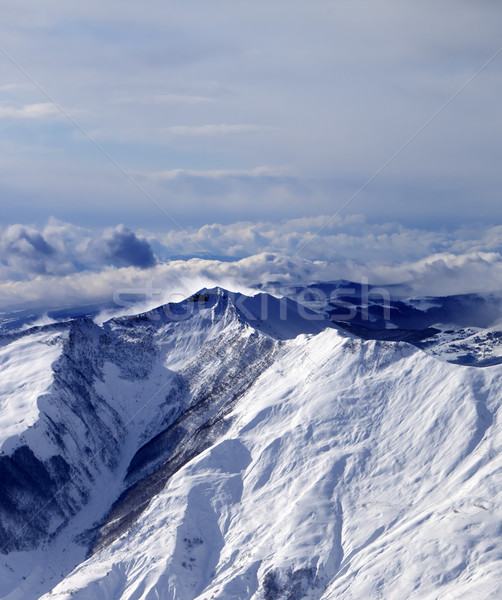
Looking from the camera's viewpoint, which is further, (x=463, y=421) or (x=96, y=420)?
(x=96, y=420)

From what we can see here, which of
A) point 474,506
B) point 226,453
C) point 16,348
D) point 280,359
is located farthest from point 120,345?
point 474,506

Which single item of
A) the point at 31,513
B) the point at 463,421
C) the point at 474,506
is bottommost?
the point at 31,513

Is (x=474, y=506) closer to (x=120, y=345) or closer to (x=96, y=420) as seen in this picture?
(x=96, y=420)

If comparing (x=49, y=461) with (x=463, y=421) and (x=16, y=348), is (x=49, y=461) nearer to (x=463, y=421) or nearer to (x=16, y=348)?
(x=16, y=348)

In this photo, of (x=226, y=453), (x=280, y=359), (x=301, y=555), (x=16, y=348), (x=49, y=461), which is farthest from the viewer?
(x=16, y=348)

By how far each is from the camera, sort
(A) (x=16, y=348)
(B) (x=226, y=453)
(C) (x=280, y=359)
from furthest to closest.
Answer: (A) (x=16, y=348) → (C) (x=280, y=359) → (B) (x=226, y=453)

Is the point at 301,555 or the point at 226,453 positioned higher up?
the point at 226,453

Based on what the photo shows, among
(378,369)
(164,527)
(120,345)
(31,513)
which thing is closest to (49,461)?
(31,513)
